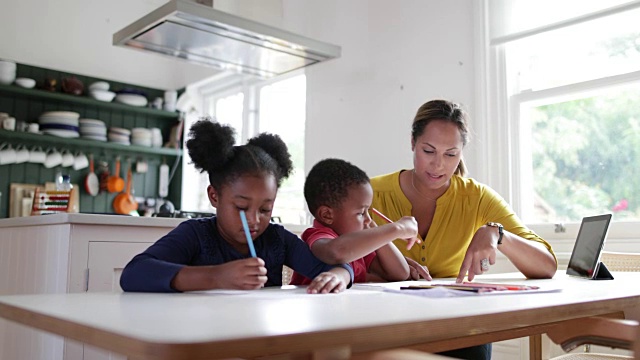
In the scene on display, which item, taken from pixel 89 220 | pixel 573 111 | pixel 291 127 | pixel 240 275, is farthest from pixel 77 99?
pixel 240 275

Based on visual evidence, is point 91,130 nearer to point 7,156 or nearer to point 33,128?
point 33,128

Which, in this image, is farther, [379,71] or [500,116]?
[379,71]

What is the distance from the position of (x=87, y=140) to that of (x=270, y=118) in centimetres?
134

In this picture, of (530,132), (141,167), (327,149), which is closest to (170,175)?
(141,167)

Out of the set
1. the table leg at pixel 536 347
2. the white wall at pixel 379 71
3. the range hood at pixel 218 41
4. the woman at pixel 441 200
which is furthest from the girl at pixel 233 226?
the white wall at pixel 379 71

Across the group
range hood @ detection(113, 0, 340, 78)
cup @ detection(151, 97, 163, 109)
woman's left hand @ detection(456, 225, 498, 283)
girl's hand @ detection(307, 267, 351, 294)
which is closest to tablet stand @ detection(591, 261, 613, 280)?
woman's left hand @ detection(456, 225, 498, 283)

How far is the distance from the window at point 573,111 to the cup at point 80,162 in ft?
9.96

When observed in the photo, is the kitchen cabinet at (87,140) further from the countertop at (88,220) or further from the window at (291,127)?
the countertop at (88,220)

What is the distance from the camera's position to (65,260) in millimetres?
1974

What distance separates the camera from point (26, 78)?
4379 mm

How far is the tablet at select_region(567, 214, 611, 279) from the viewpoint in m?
1.68

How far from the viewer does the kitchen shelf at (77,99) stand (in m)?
4.25

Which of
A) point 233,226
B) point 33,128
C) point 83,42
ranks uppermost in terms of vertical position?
point 83,42

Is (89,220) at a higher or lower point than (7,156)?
lower
